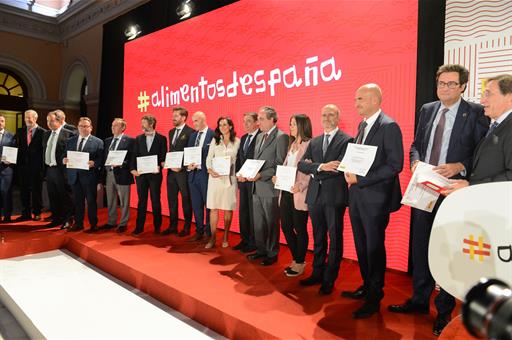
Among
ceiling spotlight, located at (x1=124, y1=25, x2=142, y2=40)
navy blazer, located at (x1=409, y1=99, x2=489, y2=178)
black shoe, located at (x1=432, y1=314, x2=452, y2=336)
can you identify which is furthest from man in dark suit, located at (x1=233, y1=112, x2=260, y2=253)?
ceiling spotlight, located at (x1=124, y1=25, x2=142, y2=40)

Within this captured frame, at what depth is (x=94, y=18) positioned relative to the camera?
8828 mm

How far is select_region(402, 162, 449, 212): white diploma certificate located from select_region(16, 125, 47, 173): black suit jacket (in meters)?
4.93

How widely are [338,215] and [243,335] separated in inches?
41.8

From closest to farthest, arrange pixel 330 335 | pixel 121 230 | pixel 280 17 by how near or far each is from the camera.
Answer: pixel 330 335 → pixel 280 17 → pixel 121 230

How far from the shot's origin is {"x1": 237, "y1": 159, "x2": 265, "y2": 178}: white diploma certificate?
3.33 meters

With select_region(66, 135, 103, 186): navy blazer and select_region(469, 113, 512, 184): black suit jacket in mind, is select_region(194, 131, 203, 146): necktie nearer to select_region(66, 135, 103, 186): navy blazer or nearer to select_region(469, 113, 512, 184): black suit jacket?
select_region(66, 135, 103, 186): navy blazer

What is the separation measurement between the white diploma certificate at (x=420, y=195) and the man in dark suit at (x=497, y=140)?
249mm

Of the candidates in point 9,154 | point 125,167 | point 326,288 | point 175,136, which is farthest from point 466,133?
point 9,154

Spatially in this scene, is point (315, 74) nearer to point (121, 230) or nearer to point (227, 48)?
point (227, 48)

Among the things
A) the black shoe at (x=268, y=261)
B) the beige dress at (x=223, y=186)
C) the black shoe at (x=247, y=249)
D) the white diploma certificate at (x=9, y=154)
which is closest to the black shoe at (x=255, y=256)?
the black shoe at (x=268, y=261)

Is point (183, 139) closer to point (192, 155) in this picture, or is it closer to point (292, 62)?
point (192, 155)

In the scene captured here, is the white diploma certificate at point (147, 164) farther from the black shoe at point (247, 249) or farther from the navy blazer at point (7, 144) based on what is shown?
the navy blazer at point (7, 144)

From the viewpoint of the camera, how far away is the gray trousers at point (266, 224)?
3.41 metres

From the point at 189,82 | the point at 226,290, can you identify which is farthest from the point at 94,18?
the point at 226,290
